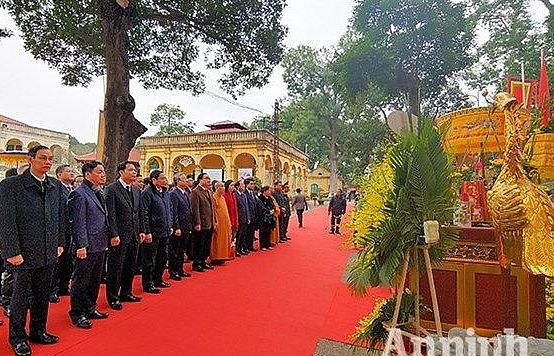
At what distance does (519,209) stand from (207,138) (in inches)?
762

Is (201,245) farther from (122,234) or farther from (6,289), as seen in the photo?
(6,289)

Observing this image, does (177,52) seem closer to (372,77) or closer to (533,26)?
(372,77)

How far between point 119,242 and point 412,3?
661 inches

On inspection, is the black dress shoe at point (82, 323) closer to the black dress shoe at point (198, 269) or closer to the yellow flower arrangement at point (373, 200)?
the yellow flower arrangement at point (373, 200)

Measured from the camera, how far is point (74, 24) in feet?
25.8

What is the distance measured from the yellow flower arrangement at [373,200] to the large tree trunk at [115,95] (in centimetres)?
553

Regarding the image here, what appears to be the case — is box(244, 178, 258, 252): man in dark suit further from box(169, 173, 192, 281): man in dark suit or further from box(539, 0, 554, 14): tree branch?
box(539, 0, 554, 14): tree branch

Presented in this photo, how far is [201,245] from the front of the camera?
20.0ft

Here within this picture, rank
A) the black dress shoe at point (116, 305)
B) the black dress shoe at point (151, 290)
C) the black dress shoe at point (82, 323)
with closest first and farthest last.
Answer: the black dress shoe at point (82, 323), the black dress shoe at point (116, 305), the black dress shoe at point (151, 290)

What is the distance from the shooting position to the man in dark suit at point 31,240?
9.15 feet

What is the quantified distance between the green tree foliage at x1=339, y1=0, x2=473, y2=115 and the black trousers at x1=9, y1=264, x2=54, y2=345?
15925 millimetres

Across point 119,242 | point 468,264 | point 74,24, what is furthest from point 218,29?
point 468,264

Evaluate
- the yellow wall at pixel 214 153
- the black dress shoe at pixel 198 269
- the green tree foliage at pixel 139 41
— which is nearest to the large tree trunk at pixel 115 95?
the green tree foliage at pixel 139 41

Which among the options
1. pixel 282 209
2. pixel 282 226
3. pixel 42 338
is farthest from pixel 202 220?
pixel 282 226
